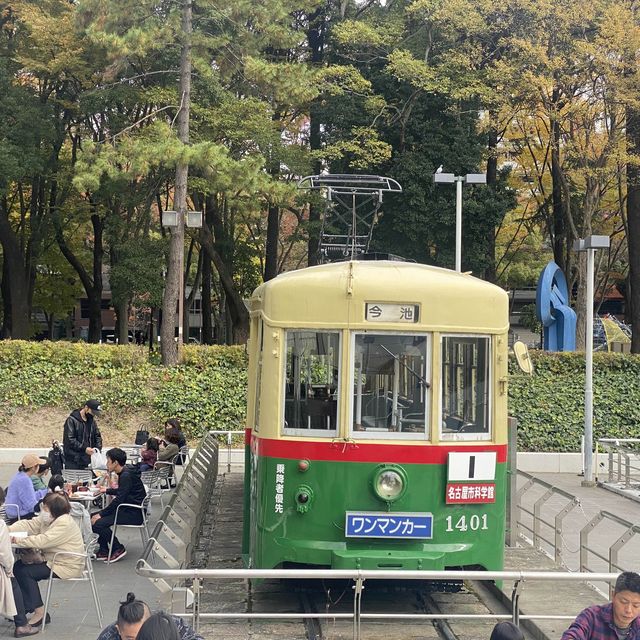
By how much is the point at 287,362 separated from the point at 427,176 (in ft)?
75.4

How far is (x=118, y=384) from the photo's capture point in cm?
2334

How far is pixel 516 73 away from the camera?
28141 mm

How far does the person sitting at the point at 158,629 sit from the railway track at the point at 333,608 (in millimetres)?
2788

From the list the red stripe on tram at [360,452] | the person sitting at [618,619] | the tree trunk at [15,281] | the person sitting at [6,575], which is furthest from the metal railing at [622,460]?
the tree trunk at [15,281]

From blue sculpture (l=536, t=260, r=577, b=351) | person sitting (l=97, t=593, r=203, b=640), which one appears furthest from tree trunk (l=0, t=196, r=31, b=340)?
person sitting (l=97, t=593, r=203, b=640)

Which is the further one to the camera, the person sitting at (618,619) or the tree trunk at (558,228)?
the tree trunk at (558,228)

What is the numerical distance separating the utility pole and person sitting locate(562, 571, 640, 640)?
724 inches

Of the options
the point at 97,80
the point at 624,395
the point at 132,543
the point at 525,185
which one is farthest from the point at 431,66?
the point at 132,543

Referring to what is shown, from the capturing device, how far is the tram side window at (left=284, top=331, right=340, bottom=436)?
28.9ft

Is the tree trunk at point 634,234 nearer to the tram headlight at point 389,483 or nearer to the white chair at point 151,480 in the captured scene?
the white chair at point 151,480

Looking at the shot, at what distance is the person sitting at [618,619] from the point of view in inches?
225

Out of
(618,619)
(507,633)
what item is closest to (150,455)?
(618,619)

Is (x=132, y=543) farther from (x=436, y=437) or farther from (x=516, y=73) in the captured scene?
(x=516, y=73)

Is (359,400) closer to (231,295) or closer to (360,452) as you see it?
(360,452)
